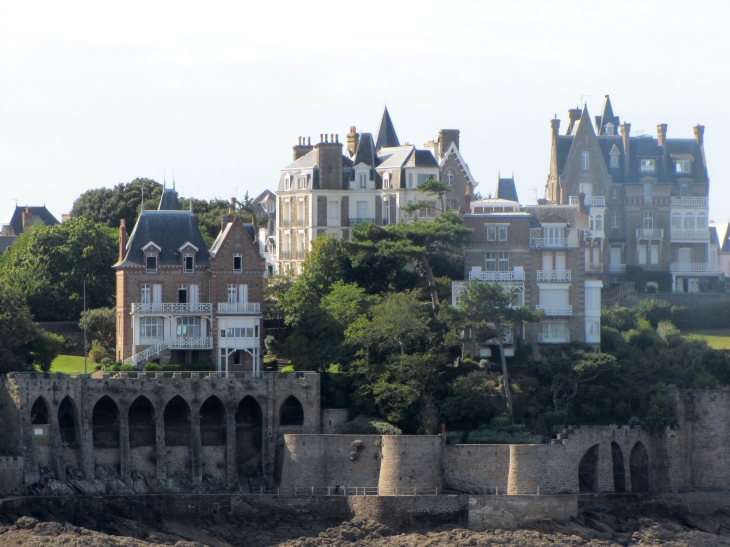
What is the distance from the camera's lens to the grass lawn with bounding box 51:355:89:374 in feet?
264

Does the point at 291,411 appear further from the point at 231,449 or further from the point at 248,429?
the point at 231,449

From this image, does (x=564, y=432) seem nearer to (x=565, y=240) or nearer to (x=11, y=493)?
(x=565, y=240)

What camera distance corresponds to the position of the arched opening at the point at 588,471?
76.2m

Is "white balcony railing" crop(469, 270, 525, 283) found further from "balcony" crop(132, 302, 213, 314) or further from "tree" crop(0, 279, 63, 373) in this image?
"tree" crop(0, 279, 63, 373)

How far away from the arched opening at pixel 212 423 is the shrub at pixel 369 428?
17.9 feet

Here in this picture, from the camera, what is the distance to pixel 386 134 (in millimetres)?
98562

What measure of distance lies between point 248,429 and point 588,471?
1567 centimetres

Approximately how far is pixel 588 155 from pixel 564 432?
28.3 meters

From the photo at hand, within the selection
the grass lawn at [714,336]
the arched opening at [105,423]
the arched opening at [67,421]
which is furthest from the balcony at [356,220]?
the arched opening at [67,421]

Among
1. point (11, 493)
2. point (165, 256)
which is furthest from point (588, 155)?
point (11, 493)

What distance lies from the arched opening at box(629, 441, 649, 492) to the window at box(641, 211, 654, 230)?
25319 millimetres

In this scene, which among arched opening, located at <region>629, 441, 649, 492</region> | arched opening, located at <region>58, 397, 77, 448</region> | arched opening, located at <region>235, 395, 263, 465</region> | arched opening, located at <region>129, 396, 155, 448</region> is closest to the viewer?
arched opening, located at <region>58, 397, 77, 448</region>

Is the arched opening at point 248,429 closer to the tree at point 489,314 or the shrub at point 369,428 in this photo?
the shrub at point 369,428

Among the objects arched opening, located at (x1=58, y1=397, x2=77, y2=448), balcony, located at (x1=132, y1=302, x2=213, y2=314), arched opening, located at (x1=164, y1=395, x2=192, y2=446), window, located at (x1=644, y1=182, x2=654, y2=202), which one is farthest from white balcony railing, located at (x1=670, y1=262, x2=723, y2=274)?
arched opening, located at (x1=58, y1=397, x2=77, y2=448)
